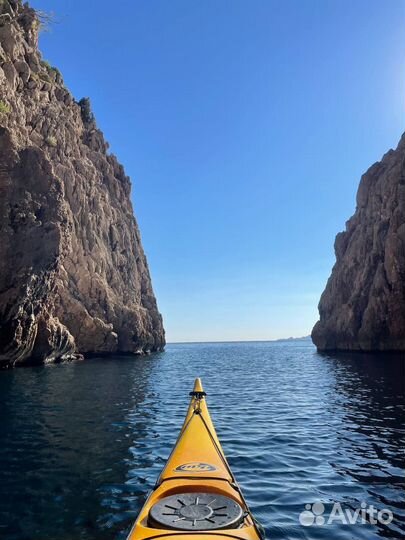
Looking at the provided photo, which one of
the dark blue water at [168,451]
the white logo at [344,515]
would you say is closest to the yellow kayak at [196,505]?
the dark blue water at [168,451]

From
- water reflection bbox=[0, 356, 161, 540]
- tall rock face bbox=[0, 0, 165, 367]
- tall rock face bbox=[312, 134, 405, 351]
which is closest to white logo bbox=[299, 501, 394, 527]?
water reflection bbox=[0, 356, 161, 540]

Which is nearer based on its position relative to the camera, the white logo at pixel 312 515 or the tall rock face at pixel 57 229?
the white logo at pixel 312 515

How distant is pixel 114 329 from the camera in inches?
2603

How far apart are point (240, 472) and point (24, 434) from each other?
321 inches

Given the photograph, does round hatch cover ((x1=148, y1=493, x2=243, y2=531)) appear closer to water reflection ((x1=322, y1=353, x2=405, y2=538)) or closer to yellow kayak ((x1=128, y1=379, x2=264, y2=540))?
yellow kayak ((x1=128, y1=379, x2=264, y2=540))

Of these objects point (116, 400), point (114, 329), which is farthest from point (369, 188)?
point (116, 400)

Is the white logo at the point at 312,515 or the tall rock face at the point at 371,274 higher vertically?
the tall rock face at the point at 371,274

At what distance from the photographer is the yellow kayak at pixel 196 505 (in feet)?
16.2

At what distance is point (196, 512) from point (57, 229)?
39335mm

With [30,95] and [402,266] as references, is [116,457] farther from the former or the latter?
[30,95]

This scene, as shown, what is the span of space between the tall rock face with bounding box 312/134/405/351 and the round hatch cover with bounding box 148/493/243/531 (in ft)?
174

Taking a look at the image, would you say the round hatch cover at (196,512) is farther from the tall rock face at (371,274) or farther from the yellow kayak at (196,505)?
the tall rock face at (371,274)

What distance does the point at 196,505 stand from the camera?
5734 mm

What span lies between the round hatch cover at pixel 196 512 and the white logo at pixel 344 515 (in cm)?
253
